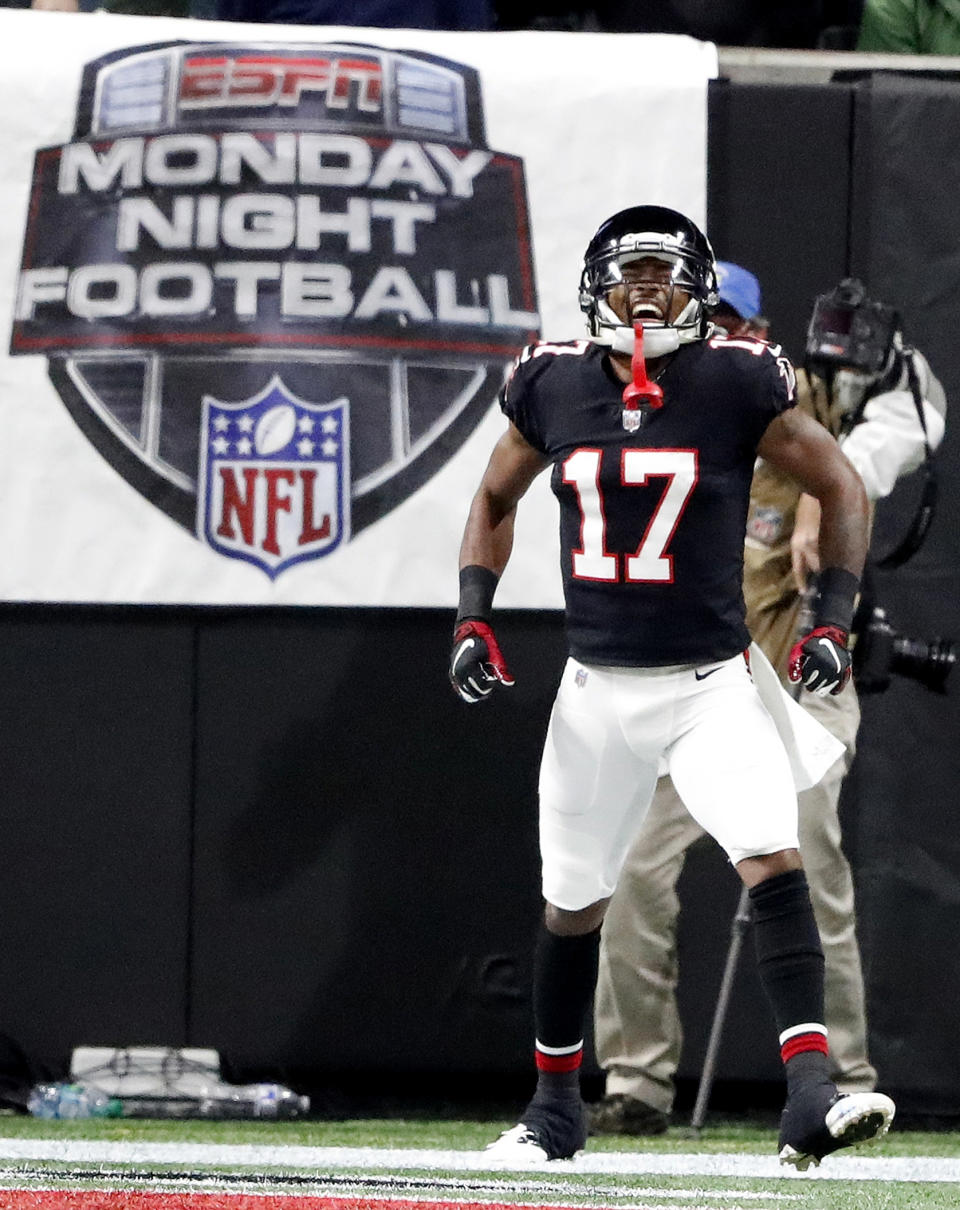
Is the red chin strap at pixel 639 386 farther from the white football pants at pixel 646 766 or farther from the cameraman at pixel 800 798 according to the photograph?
the cameraman at pixel 800 798

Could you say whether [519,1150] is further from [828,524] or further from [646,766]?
[828,524]

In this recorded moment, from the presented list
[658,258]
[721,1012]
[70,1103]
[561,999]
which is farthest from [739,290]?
[70,1103]

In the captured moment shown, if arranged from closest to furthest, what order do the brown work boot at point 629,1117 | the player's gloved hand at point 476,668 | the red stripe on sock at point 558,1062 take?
Result: 1. the player's gloved hand at point 476,668
2. the red stripe on sock at point 558,1062
3. the brown work boot at point 629,1117

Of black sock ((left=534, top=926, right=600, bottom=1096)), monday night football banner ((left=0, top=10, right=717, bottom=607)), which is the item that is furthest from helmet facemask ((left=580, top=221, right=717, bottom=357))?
monday night football banner ((left=0, top=10, right=717, bottom=607))

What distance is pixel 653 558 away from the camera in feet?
13.0

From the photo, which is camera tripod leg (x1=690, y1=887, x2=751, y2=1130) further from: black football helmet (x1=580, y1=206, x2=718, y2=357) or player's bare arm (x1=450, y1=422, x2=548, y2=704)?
black football helmet (x1=580, y1=206, x2=718, y2=357)

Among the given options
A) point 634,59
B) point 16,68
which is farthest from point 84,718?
point 634,59

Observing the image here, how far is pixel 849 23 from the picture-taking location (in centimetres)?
657

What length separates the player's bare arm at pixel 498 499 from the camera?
423 cm

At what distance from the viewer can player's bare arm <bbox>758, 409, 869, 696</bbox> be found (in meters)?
3.94

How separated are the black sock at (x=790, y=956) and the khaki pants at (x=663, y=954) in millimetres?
1267

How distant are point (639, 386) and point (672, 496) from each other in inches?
7.9

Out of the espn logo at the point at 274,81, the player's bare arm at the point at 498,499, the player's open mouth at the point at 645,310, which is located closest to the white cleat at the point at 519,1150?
the player's bare arm at the point at 498,499

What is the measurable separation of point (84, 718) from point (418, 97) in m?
1.74
